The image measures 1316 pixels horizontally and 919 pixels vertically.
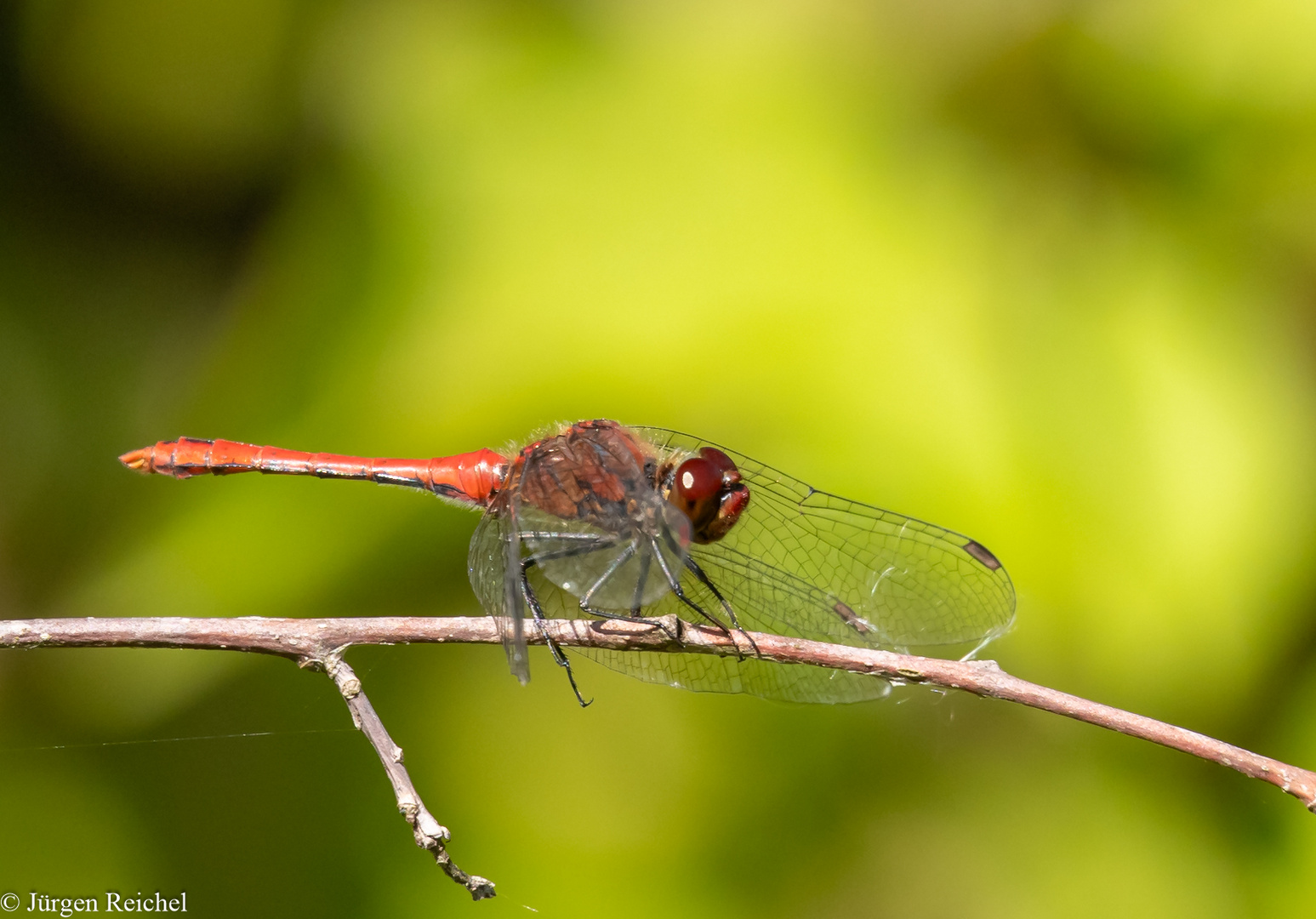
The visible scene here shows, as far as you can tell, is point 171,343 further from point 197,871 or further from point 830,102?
point 830,102

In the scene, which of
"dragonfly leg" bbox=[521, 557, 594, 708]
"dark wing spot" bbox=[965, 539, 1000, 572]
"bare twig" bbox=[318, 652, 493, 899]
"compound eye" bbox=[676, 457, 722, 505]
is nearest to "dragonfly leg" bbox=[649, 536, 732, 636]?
"compound eye" bbox=[676, 457, 722, 505]

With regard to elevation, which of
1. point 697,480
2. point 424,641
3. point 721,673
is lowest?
point 721,673

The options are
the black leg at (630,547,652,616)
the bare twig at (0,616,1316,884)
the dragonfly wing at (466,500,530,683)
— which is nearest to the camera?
the bare twig at (0,616,1316,884)

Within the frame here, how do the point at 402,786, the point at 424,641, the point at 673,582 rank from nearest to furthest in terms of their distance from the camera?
1. the point at 402,786
2. the point at 424,641
3. the point at 673,582

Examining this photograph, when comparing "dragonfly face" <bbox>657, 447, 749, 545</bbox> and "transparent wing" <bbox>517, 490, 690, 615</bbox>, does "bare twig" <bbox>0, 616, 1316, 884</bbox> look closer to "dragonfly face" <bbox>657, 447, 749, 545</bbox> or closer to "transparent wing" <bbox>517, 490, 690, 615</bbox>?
"transparent wing" <bbox>517, 490, 690, 615</bbox>

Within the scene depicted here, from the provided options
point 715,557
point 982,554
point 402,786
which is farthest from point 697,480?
point 402,786

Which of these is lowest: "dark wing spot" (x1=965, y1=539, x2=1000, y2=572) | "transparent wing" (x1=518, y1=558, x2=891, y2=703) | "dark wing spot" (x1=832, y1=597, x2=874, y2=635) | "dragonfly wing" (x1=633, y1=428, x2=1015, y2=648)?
"transparent wing" (x1=518, y1=558, x2=891, y2=703)

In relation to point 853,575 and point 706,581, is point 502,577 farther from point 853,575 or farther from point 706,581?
point 853,575
